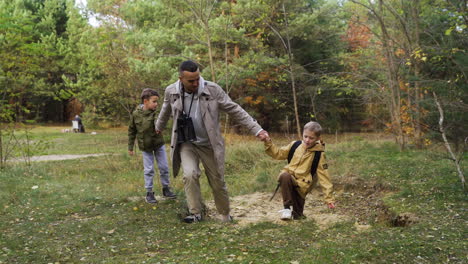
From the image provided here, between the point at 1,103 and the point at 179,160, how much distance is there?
20.7 feet

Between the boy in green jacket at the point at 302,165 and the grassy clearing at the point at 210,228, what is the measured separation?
411 millimetres

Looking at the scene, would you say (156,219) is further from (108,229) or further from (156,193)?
(156,193)

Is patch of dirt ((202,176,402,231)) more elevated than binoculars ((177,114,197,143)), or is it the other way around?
binoculars ((177,114,197,143))

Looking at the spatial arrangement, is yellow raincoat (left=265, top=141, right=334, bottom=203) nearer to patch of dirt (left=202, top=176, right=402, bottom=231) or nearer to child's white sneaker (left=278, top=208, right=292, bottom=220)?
child's white sneaker (left=278, top=208, right=292, bottom=220)

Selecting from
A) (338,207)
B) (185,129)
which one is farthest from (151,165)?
(338,207)

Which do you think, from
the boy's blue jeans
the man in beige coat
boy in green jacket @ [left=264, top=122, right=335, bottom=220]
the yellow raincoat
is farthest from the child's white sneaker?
the boy's blue jeans

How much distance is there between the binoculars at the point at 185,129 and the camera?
17.0 feet

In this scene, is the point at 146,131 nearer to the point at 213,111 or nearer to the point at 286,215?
the point at 213,111

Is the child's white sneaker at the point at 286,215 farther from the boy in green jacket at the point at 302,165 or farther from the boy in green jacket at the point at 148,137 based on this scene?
the boy in green jacket at the point at 148,137

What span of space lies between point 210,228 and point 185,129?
1.22 metres

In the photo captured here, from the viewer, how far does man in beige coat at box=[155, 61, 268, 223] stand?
5.17m

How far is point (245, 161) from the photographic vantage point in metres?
11.0

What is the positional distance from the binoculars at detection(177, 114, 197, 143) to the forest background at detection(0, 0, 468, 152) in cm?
308

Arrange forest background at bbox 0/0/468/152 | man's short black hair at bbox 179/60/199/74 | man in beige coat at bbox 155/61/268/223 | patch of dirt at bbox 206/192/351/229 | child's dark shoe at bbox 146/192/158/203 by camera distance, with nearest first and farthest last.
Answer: man's short black hair at bbox 179/60/199/74
man in beige coat at bbox 155/61/268/223
patch of dirt at bbox 206/192/351/229
child's dark shoe at bbox 146/192/158/203
forest background at bbox 0/0/468/152
